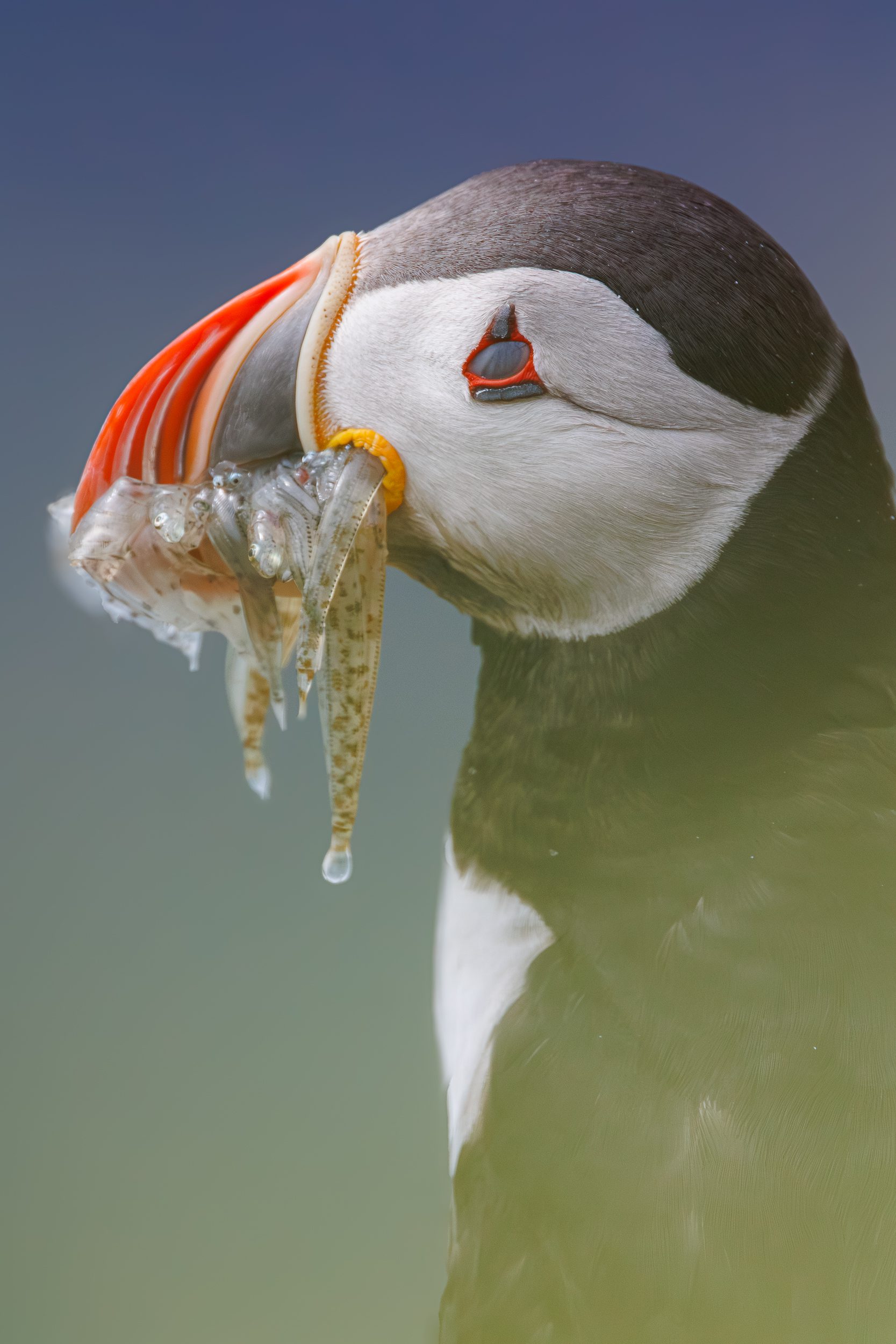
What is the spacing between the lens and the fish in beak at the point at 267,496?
75 cm

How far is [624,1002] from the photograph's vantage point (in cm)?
75

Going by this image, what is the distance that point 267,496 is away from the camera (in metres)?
0.76

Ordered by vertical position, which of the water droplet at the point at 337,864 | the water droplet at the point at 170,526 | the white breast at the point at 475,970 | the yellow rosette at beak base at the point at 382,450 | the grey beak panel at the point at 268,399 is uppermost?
the grey beak panel at the point at 268,399

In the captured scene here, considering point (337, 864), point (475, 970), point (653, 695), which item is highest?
point (653, 695)

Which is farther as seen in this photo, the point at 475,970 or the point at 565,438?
the point at 475,970

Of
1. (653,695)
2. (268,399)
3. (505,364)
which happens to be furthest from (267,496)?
(653,695)

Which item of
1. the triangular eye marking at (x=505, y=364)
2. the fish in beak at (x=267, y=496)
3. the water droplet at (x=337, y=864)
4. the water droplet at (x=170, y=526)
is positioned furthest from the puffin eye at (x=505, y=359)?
the water droplet at (x=337, y=864)

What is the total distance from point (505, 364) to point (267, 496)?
22 centimetres

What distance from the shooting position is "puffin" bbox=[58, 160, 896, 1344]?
67 cm

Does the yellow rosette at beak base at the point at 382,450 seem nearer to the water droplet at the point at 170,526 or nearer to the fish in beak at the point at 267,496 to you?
the fish in beak at the point at 267,496

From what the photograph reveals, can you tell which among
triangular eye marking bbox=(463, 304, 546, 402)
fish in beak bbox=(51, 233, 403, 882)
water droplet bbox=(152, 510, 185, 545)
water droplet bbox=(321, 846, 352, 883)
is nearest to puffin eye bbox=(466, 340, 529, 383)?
triangular eye marking bbox=(463, 304, 546, 402)

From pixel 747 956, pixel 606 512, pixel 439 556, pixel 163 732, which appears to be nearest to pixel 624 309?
pixel 606 512

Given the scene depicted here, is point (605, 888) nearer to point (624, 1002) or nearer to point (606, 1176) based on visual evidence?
point (624, 1002)

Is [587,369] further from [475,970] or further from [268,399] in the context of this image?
[475,970]
